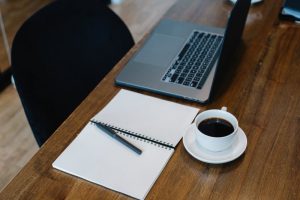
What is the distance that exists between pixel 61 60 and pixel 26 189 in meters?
0.44

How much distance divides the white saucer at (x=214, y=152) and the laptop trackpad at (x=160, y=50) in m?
0.31

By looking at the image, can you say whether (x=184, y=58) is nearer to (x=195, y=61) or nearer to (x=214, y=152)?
(x=195, y=61)

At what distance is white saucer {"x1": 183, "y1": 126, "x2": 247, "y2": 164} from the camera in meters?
0.75

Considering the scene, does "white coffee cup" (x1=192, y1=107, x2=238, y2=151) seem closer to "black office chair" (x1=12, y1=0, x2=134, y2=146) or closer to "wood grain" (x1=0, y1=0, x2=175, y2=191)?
"black office chair" (x1=12, y1=0, x2=134, y2=146)

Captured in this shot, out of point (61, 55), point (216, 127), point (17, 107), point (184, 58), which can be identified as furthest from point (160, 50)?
point (17, 107)

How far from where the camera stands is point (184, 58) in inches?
41.9

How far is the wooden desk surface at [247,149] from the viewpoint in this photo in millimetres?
713

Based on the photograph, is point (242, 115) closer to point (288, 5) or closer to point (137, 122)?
point (137, 122)

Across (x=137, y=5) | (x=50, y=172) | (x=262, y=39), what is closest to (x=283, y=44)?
(x=262, y=39)

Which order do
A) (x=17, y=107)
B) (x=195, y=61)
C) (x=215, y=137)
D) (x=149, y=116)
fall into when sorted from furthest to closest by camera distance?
(x=17, y=107), (x=195, y=61), (x=149, y=116), (x=215, y=137)

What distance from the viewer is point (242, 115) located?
34.5 inches

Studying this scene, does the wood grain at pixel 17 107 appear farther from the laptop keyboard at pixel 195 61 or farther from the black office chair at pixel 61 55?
the laptop keyboard at pixel 195 61

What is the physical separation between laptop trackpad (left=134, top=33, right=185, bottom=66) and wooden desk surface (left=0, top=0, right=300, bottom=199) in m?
0.04

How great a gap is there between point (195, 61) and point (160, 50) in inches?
4.7
